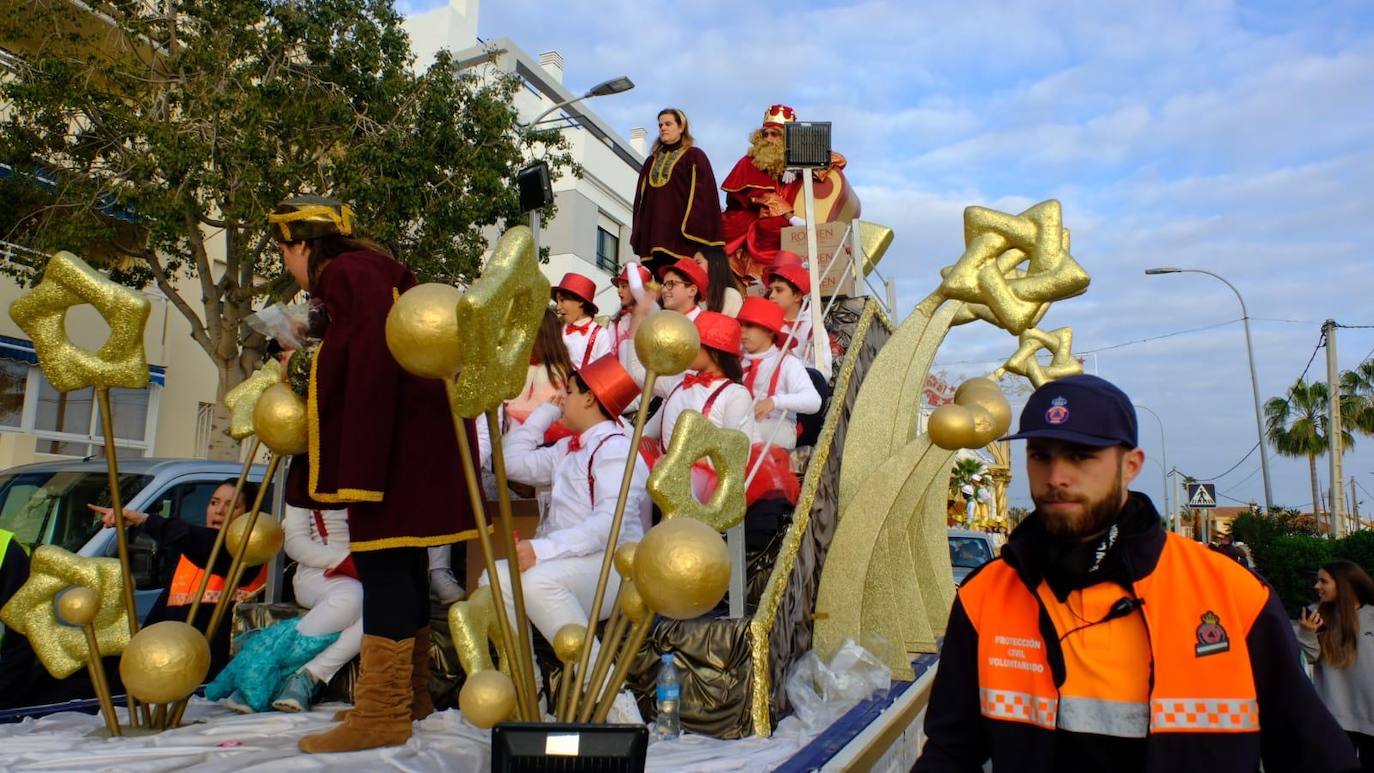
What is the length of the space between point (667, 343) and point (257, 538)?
2.07m

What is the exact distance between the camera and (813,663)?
4477mm

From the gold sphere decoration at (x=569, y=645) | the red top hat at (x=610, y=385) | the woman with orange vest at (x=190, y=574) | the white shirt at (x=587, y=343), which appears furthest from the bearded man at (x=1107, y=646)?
the white shirt at (x=587, y=343)

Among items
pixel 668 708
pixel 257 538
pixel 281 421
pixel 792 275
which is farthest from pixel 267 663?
pixel 792 275

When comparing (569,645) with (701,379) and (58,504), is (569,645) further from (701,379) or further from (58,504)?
(58,504)

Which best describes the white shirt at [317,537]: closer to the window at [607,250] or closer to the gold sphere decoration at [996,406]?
the gold sphere decoration at [996,406]

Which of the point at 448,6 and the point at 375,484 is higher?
the point at 448,6

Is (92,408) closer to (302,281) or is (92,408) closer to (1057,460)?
(302,281)

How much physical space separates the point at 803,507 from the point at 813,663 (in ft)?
2.23

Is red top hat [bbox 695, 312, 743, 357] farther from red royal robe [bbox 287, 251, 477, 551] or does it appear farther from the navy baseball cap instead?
the navy baseball cap

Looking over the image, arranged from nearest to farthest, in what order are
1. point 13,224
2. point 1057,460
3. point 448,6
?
point 1057,460
point 13,224
point 448,6

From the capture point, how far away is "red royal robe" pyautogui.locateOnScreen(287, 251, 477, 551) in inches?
126

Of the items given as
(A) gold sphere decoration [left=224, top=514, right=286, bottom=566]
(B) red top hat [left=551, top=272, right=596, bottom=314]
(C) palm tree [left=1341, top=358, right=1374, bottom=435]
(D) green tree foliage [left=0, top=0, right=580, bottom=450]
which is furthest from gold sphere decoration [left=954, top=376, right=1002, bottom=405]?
(C) palm tree [left=1341, top=358, right=1374, bottom=435]

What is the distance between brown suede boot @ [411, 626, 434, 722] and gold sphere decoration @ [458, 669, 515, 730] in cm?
121

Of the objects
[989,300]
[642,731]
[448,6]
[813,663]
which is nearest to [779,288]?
[989,300]
